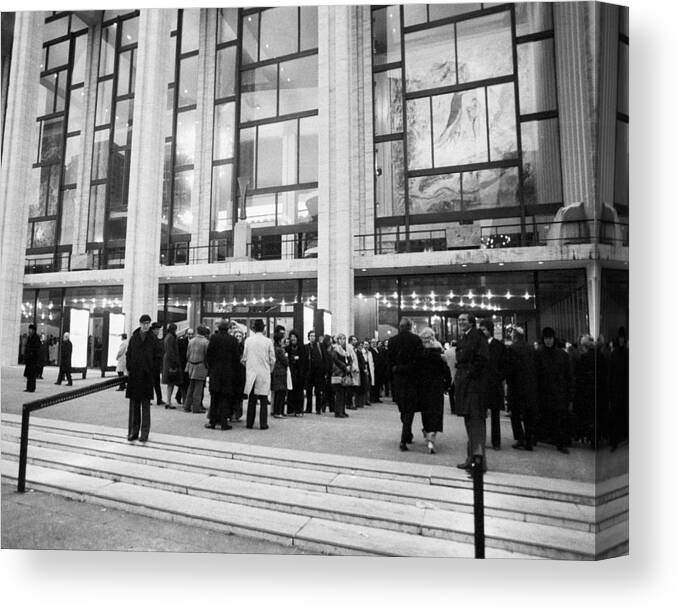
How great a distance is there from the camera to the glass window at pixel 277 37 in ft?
45.4

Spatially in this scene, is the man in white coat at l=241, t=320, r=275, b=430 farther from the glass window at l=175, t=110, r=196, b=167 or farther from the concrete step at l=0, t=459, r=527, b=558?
the glass window at l=175, t=110, r=196, b=167

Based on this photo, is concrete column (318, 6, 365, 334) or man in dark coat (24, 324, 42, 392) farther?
concrete column (318, 6, 365, 334)

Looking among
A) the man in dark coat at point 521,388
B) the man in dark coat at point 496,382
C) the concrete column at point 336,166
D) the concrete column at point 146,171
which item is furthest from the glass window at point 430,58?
the man in dark coat at point 496,382

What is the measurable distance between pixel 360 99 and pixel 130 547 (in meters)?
14.1

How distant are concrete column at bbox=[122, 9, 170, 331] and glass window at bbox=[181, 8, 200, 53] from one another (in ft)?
15.1

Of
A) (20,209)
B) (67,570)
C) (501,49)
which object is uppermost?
(501,49)

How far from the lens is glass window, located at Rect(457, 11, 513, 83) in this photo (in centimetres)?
1045

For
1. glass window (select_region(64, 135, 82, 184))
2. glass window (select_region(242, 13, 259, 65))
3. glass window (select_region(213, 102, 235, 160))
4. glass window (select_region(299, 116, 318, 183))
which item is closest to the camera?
glass window (select_region(299, 116, 318, 183))

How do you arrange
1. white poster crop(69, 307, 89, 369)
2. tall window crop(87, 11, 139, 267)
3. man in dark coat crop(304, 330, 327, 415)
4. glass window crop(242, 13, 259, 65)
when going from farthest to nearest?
1. tall window crop(87, 11, 139, 267)
2. glass window crop(242, 13, 259, 65)
3. white poster crop(69, 307, 89, 369)
4. man in dark coat crop(304, 330, 327, 415)

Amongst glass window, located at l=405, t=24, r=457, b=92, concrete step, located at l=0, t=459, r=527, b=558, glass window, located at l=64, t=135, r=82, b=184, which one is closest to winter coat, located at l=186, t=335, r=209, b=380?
concrete step, located at l=0, t=459, r=527, b=558

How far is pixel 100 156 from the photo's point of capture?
16.4 metres

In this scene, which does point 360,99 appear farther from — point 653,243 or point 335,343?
point 653,243

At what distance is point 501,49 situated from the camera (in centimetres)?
1088

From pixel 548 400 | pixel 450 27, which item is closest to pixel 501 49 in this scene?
pixel 450 27
